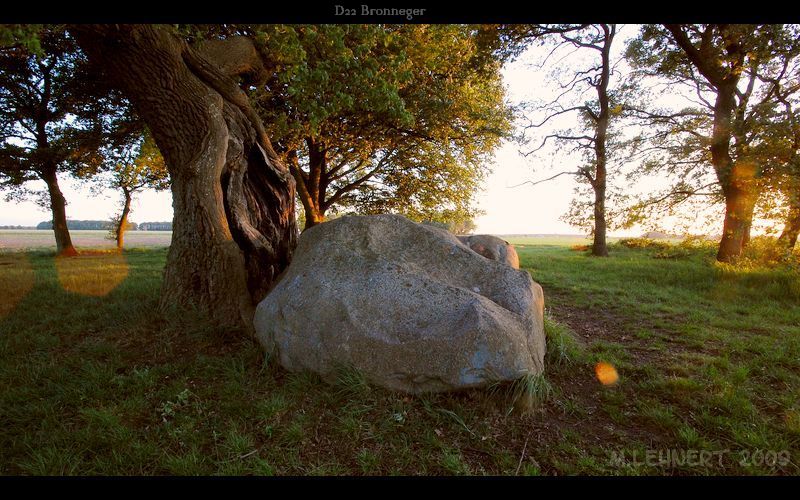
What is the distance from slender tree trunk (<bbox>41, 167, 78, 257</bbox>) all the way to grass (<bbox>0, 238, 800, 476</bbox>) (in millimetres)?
18050

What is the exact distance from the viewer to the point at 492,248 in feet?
28.3

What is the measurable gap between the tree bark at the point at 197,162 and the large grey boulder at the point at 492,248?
481 cm

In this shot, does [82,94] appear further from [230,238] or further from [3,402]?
[3,402]

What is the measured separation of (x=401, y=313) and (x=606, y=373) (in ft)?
10.6

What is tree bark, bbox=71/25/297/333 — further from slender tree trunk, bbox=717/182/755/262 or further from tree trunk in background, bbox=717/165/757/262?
slender tree trunk, bbox=717/182/755/262

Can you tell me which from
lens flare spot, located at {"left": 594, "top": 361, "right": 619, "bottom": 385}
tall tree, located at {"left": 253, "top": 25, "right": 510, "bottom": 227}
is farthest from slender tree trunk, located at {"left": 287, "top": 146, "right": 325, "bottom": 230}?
lens flare spot, located at {"left": 594, "top": 361, "right": 619, "bottom": 385}

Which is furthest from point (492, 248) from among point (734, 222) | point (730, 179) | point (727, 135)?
point (734, 222)

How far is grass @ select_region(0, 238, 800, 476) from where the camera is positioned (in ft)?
10.4

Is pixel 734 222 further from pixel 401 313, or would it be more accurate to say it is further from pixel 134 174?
pixel 134 174

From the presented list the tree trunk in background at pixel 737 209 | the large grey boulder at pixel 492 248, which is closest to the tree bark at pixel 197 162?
the large grey boulder at pixel 492 248
